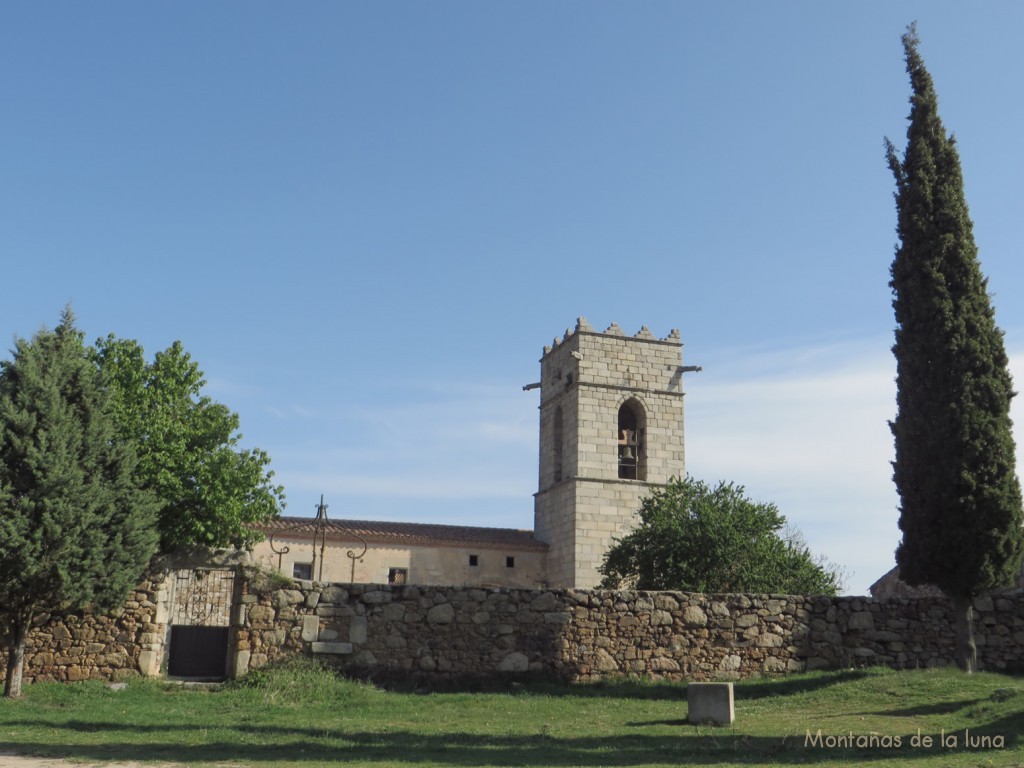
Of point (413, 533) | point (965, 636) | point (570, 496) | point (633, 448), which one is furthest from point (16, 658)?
point (633, 448)

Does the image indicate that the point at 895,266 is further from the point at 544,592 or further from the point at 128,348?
the point at 128,348

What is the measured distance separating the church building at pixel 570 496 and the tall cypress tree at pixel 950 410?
63.0 feet

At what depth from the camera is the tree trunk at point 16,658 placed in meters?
14.4

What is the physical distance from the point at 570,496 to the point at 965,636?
20.9m

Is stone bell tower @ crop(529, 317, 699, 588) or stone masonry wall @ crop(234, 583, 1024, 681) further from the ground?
stone bell tower @ crop(529, 317, 699, 588)

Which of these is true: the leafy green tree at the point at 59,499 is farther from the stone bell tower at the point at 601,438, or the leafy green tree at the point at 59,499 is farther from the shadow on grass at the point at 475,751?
the stone bell tower at the point at 601,438

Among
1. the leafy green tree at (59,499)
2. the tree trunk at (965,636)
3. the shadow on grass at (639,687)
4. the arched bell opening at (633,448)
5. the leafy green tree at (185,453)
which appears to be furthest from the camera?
the arched bell opening at (633,448)

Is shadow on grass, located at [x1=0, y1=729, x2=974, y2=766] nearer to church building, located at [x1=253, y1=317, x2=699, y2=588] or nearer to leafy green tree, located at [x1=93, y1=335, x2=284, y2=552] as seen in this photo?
leafy green tree, located at [x1=93, y1=335, x2=284, y2=552]

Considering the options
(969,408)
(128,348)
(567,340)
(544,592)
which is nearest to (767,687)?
(544,592)

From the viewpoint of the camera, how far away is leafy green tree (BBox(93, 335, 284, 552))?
20.5 m

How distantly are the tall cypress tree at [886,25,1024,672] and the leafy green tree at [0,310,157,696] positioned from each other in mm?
13096

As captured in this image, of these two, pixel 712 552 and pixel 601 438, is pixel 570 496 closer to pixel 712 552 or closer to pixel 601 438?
pixel 601 438

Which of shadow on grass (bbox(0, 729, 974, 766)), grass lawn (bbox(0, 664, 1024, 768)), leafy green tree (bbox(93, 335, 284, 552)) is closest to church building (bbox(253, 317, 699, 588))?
leafy green tree (bbox(93, 335, 284, 552))

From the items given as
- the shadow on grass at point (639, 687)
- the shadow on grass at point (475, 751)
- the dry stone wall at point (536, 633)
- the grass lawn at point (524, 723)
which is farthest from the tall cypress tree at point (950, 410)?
the shadow on grass at point (475, 751)
